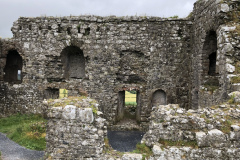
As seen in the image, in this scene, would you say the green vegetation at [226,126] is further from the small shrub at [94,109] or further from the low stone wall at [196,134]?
the small shrub at [94,109]

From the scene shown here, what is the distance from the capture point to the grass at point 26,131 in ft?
30.7

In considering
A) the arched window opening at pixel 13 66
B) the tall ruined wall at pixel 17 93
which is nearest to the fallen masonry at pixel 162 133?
the tall ruined wall at pixel 17 93

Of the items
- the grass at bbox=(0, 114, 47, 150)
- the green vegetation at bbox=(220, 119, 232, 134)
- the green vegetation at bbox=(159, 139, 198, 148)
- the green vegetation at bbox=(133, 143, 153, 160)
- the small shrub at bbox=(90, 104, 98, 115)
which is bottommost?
the grass at bbox=(0, 114, 47, 150)

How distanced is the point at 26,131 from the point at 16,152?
176 centimetres

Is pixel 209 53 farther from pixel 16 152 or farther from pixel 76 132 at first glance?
pixel 16 152

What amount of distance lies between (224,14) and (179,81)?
16.7 ft

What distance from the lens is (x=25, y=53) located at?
12.8 m

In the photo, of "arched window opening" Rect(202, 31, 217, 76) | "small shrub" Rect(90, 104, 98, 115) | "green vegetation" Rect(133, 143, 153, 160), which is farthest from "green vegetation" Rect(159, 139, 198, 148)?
"arched window opening" Rect(202, 31, 217, 76)

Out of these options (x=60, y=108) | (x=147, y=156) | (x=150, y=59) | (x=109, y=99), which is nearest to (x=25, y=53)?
(x=109, y=99)

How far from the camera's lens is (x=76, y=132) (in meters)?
5.25

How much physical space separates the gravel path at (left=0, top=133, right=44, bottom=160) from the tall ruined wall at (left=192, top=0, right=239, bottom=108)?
740cm

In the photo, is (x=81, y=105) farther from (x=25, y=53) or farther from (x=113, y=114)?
(x=25, y=53)

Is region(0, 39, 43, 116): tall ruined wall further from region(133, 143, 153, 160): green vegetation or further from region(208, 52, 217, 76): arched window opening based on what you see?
region(208, 52, 217, 76): arched window opening

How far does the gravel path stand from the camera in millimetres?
8141
